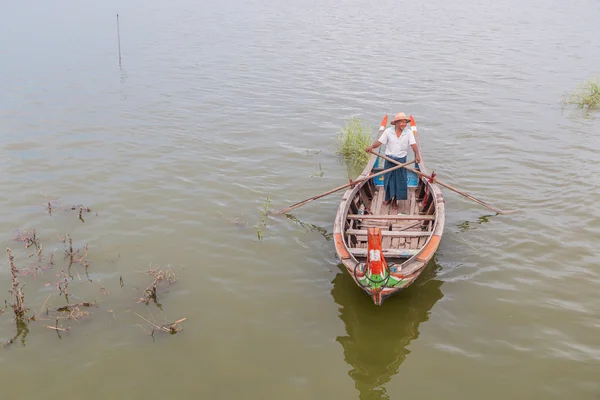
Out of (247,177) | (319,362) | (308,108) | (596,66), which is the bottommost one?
(319,362)

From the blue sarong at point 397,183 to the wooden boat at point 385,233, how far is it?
1.01 feet

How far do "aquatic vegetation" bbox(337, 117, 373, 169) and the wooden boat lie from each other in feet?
5.00

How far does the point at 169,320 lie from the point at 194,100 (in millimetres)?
10371

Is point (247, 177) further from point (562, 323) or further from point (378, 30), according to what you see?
point (378, 30)

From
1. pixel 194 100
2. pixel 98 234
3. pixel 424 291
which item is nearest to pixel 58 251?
pixel 98 234

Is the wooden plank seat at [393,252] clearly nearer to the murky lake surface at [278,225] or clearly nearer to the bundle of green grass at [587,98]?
the murky lake surface at [278,225]

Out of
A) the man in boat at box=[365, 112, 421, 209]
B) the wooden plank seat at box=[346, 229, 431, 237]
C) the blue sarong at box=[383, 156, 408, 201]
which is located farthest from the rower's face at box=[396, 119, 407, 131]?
the wooden plank seat at box=[346, 229, 431, 237]

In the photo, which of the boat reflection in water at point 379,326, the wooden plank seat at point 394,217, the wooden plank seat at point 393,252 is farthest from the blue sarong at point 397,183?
the wooden plank seat at point 393,252

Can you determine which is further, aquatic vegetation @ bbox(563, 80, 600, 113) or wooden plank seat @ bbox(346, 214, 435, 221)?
aquatic vegetation @ bbox(563, 80, 600, 113)

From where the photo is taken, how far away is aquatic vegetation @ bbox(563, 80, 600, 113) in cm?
1557

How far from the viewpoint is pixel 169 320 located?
23.1ft

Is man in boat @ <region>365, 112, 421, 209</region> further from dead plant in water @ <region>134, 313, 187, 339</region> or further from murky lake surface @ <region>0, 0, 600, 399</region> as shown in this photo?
dead plant in water @ <region>134, 313, 187, 339</region>

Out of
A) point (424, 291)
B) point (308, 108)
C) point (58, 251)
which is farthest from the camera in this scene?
point (308, 108)

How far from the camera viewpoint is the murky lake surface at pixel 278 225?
6293mm
